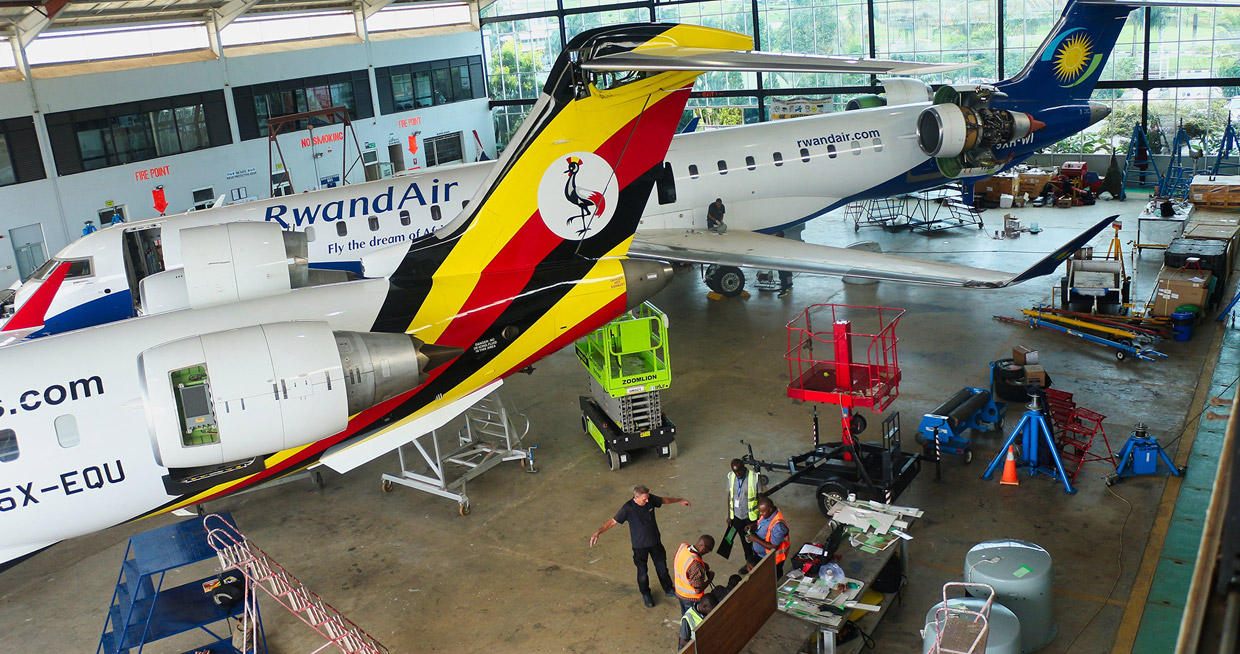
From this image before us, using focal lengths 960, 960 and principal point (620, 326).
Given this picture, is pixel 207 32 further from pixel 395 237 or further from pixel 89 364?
pixel 89 364

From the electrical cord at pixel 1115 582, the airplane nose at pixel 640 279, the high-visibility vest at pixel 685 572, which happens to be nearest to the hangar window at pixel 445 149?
the airplane nose at pixel 640 279

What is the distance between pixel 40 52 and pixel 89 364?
23.4 meters

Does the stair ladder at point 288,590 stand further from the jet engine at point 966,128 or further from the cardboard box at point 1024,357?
the jet engine at point 966,128

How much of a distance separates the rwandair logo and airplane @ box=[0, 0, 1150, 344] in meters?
0.03

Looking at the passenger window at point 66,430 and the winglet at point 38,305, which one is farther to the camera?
the winglet at point 38,305

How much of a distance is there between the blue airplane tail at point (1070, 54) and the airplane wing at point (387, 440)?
57.0 feet

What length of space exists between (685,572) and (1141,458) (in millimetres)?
6968

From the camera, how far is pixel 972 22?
30797 millimetres

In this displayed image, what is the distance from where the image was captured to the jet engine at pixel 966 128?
816 inches

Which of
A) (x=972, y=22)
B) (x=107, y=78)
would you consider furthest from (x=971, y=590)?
(x=107, y=78)

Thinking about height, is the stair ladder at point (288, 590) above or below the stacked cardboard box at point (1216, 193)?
below

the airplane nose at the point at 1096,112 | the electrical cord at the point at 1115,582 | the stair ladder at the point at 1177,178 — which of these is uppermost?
the airplane nose at the point at 1096,112

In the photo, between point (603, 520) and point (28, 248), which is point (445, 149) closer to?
point (28, 248)

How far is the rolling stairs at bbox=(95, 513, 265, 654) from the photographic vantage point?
9883mm
